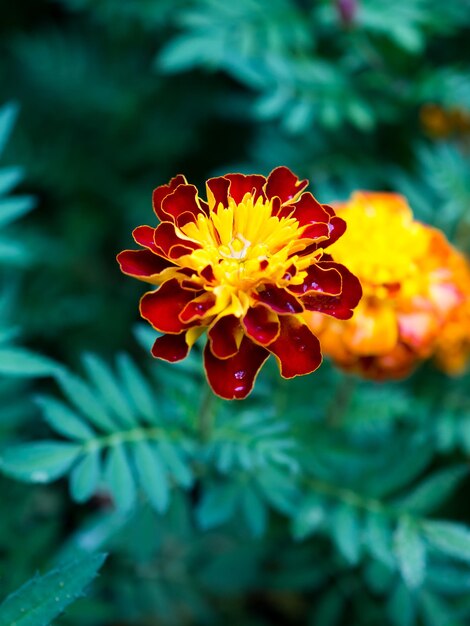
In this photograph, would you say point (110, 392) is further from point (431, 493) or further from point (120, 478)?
point (431, 493)

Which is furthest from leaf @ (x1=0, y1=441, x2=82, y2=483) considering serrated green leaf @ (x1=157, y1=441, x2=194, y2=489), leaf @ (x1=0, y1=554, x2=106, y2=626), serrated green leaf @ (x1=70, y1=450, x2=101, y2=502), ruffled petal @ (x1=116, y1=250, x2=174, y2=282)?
ruffled petal @ (x1=116, y1=250, x2=174, y2=282)

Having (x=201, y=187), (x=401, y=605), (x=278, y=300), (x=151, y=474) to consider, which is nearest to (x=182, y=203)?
(x=278, y=300)

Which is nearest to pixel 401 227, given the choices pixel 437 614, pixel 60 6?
pixel 437 614

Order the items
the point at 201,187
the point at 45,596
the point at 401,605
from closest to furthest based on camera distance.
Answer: the point at 45,596 < the point at 401,605 < the point at 201,187

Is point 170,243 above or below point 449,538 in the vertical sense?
above

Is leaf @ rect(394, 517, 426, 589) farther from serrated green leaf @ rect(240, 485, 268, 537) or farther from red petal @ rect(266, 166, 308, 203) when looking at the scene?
red petal @ rect(266, 166, 308, 203)

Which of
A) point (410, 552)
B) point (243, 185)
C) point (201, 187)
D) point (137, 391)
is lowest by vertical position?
point (410, 552)

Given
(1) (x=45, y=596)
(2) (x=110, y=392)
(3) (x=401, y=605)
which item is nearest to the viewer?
(1) (x=45, y=596)

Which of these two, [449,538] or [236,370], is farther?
[449,538]
